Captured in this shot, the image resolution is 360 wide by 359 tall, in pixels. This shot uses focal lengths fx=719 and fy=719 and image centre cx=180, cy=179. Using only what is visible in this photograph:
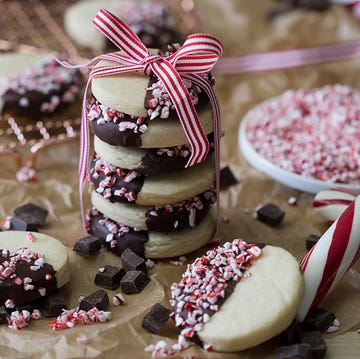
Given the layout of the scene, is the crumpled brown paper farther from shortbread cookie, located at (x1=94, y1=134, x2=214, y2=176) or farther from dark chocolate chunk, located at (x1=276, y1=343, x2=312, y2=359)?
shortbread cookie, located at (x1=94, y1=134, x2=214, y2=176)

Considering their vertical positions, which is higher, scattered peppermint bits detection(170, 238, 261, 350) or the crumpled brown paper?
scattered peppermint bits detection(170, 238, 261, 350)

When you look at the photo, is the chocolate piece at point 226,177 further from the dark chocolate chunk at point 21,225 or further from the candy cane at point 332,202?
the dark chocolate chunk at point 21,225

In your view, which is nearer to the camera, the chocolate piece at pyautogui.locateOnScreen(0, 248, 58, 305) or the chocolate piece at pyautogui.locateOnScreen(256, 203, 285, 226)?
the chocolate piece at pyautogui.locateOnScreen(0, 248, 58, 305)

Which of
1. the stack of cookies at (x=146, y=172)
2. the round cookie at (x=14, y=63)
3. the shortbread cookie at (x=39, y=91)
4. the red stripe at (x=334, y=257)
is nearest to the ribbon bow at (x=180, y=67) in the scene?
the stack of cookies at (x=146, y=172)

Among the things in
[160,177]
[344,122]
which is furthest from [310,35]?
[160,177]

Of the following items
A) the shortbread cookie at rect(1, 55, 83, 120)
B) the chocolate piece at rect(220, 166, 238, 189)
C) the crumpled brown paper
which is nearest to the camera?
the crumpled brown paper

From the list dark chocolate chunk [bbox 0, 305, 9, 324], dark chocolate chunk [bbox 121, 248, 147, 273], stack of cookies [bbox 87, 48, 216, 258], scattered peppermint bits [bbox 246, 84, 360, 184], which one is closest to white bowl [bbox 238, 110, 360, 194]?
scattered peppermint bits [bbox 246, 84, 360, 184]

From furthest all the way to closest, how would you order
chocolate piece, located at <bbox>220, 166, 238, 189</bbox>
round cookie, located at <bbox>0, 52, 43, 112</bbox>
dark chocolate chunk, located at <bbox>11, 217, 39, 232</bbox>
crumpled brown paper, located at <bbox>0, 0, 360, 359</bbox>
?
round cookie, located at <bbox>0, 52, 43, 112</bbox>, chocolate piece, located at <bbox>220, 166, 238, 189</bbox>, dark chocolate chunk, located at <bbox>11, 217, 39, 232</bbox>, crumpled brown paper, located at <bbox>0, 0, 360, 359</bbox>

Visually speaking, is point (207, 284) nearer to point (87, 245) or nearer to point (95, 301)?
point (95, 301)

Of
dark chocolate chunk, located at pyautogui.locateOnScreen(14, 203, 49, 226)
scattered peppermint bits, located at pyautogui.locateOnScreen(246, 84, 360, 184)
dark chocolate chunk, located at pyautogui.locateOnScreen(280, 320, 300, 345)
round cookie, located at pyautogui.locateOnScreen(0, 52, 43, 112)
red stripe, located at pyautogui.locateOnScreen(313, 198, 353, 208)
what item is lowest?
dark chocolate chunk, located at pyautogui.locateOnScreen(280, 320, 300, 345)
